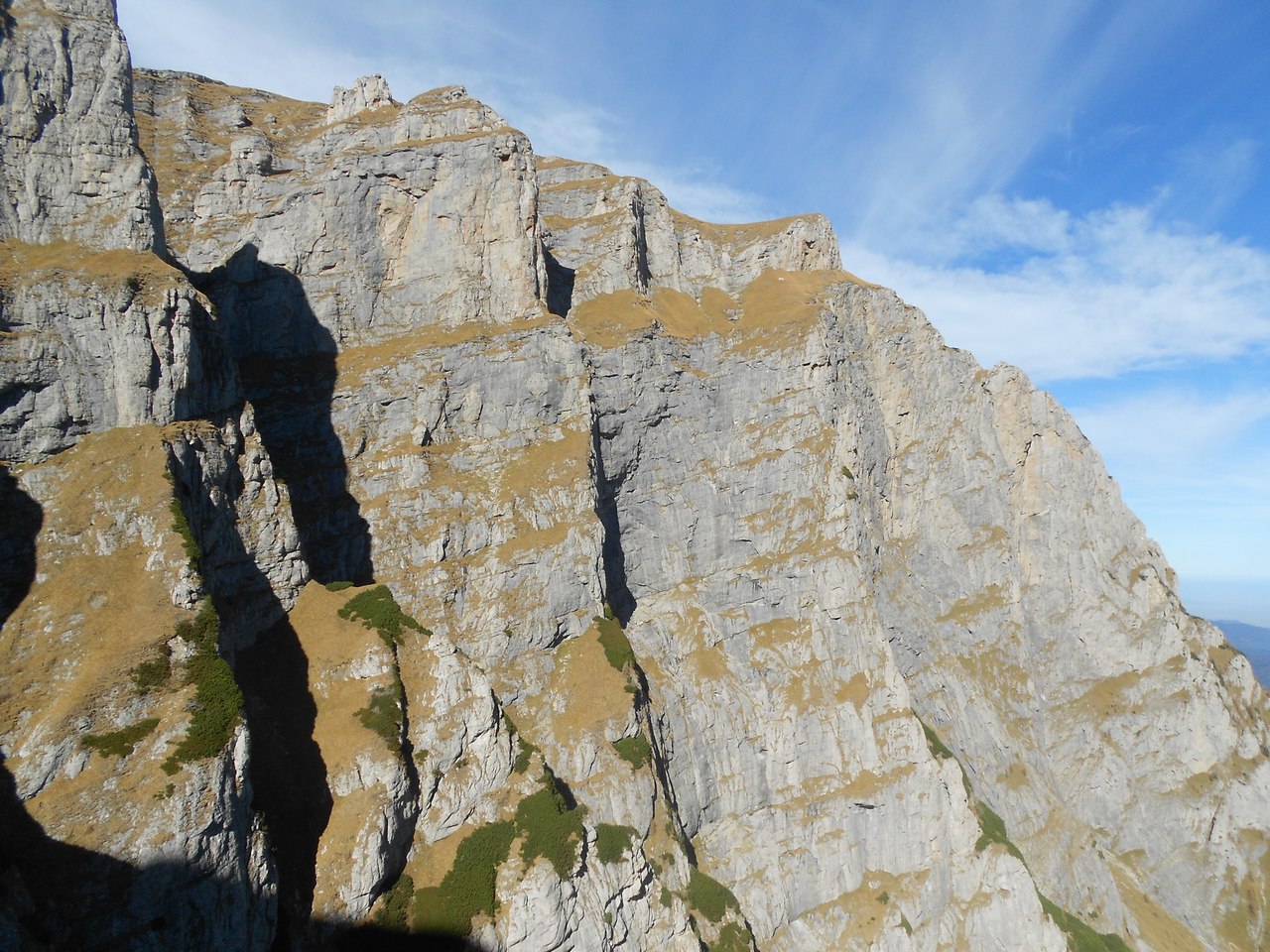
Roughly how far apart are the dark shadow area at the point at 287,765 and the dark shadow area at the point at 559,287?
47.0 m

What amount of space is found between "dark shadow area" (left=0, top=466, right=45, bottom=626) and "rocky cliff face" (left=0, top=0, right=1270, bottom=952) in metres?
0.15

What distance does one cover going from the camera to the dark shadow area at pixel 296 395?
161 ft

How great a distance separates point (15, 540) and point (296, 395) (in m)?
28.1

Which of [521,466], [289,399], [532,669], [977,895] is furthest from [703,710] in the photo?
[289,399]

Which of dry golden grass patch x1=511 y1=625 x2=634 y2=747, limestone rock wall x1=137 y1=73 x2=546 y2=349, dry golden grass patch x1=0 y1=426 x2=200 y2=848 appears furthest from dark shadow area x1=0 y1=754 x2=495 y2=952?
limestone rock wall x1=137 y1=73 x2=546 y2=349

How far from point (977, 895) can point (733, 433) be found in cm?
5263

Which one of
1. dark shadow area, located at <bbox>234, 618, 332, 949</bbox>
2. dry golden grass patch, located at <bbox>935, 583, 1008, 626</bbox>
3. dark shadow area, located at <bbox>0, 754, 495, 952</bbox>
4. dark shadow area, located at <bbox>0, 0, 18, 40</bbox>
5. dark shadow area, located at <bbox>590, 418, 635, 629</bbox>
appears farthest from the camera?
dry golden grass patch, located at <bbox>935, 583, 1008, 626</bbox>

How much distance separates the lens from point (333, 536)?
48969 millimetres

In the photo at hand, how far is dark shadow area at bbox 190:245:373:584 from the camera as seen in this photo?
48.9 m

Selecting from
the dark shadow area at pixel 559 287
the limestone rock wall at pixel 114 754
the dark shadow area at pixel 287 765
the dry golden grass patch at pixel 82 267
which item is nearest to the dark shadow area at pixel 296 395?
the dry golden grass patch at pixel 82 267

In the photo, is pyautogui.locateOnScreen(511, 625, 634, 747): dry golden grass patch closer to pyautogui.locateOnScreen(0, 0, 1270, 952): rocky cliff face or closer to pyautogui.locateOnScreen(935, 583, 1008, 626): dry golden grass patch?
pyautogui.locateOnScreen(0, 0, 1270, 952): rocky cliff face

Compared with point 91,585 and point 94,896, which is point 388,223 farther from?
point 94,896

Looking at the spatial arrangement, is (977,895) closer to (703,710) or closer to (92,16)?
(703,710)

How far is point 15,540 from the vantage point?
2792 cm
